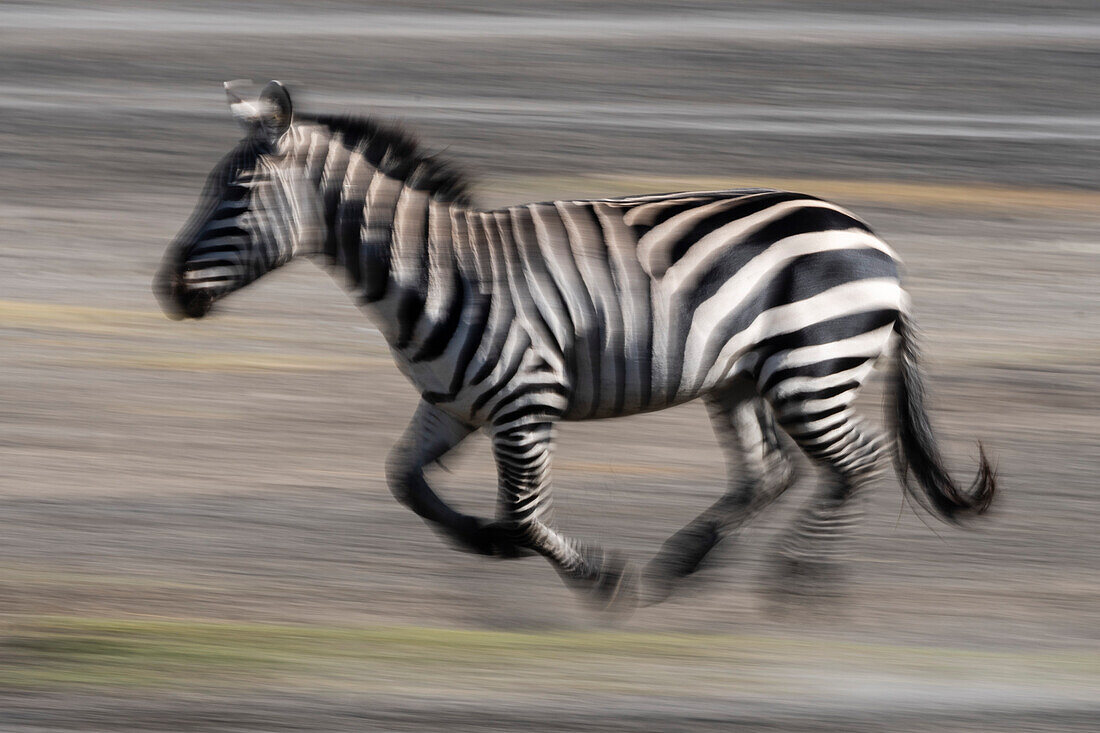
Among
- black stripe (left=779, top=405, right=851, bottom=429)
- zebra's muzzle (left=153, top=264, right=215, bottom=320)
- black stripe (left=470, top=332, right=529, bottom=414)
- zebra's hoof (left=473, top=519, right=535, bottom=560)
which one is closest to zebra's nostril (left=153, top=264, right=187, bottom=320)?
zebra's muzzle (left=153, top=264, right=215, bottom=320)

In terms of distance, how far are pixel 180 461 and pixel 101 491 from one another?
45cm

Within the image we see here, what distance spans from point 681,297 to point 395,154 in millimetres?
1036

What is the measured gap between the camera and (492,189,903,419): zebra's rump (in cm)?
473

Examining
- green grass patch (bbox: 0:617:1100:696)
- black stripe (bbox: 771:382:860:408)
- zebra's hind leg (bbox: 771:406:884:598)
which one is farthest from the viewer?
zebra's hind leg (bbox: 771:406:884:598)

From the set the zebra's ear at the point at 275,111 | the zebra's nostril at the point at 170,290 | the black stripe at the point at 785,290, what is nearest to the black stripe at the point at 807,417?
the black stripe at the point at 785,290

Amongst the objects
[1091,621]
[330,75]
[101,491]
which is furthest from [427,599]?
[330,75]

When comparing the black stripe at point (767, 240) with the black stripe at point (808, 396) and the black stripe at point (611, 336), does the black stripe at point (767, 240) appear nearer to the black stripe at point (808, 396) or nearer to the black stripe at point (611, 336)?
the black stripe at point (611, 336)

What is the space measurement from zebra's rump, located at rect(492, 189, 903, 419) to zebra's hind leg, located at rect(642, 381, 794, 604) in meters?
0.40

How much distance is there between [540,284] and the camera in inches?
187

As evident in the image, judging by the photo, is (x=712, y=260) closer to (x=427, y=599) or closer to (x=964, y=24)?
(x=427, y=599)

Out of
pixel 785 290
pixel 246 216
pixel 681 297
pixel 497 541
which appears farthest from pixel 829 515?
pixel 246 216

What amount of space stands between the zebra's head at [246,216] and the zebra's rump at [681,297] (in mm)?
686

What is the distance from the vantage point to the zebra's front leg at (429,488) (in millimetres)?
5000

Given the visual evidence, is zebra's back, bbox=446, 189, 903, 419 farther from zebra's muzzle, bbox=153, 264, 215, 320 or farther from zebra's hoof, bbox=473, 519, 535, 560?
zebra's muzzle, bbox=153, 264, 215, 320
